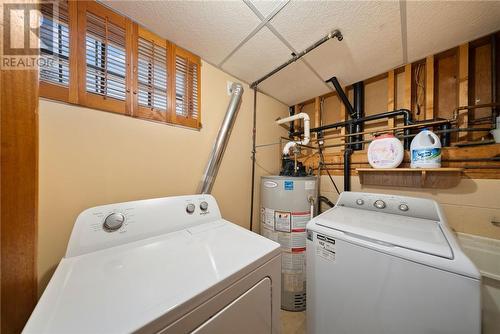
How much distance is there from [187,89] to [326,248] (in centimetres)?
148

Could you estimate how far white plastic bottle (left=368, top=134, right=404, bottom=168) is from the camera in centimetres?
131

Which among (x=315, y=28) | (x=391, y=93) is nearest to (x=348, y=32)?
(x=315, y=28)

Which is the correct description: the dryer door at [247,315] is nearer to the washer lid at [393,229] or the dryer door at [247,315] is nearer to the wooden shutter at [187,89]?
the washer lid at [393,229]

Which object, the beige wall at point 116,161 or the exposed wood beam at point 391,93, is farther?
the exposed wood beam at point 391,93

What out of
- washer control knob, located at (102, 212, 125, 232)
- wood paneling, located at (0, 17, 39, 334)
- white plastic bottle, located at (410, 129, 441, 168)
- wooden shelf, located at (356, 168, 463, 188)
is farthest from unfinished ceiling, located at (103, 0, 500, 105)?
washer control knob, located at (102, 212, 125, 232)

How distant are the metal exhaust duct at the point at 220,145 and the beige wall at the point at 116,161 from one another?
0.22ft

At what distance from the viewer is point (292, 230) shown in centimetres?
144

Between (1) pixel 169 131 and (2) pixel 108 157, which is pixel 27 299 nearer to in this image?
(2) pixel 108 157

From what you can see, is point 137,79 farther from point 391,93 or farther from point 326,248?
point 391,93

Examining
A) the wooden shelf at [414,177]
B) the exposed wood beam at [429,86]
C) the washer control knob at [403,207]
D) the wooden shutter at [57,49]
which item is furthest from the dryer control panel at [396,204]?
the wooden shutter at [57,49]

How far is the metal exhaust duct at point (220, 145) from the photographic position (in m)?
1.30

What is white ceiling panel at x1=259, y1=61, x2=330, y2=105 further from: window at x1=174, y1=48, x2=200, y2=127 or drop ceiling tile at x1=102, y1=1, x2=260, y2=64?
window at x1=174, y1=48, x2=200, y2=127

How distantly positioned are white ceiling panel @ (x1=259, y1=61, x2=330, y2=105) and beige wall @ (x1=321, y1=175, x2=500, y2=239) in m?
1.38

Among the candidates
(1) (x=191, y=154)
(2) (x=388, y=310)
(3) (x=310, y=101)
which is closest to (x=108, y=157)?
(1) (x=191, y=154)
